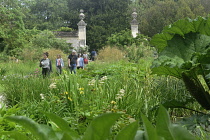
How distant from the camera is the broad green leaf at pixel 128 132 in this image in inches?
17.7

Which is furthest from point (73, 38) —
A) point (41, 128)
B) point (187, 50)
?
point (41, 128)

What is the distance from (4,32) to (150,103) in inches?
830

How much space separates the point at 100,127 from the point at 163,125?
9 centimetres

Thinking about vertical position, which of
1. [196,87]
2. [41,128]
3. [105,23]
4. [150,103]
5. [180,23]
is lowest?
[150,103]

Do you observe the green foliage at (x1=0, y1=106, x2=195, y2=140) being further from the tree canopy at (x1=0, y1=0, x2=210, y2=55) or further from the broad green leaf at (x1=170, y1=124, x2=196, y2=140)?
the tree canopy at (x1=0, y1=0, x2=210, y2=55)

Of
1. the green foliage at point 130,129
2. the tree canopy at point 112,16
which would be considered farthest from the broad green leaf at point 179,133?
the tree canopy at point 112,16

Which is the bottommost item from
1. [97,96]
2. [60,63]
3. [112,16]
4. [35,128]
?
[97,96]

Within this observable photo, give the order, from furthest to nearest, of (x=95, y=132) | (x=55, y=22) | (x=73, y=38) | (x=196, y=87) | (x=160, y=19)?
(x=55, y=22) → (x=160, y=19) → (x=73, y=38) → (x=196, y=87) → (x=95, y=132)

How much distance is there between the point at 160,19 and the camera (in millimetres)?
39656

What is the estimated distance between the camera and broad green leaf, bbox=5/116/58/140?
0.47 metres

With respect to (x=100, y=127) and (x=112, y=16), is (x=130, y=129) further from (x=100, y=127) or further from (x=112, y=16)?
(x=112, y=16)

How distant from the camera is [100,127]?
1.51ft

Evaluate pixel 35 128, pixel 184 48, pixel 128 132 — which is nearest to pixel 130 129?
pixel 128 132

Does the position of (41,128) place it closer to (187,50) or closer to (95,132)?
(95,132)
